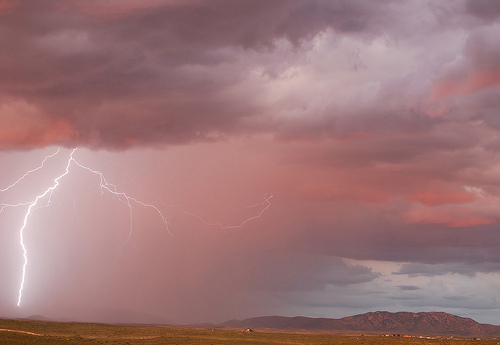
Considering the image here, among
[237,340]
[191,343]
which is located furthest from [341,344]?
[191,343]

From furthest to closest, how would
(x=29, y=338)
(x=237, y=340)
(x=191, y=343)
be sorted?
(x=237, y=340)
(x=191, y=343)
(x=29, y=338)

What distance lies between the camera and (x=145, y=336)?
131 meters

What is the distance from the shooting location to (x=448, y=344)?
395 feet

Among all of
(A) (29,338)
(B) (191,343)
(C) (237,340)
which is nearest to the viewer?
(A) (29,338)

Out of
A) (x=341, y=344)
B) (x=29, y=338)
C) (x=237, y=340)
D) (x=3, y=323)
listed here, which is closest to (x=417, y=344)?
(x=341, y=344)

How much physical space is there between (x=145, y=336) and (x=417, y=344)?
6336 centimetres

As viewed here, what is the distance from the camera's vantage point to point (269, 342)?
130 m

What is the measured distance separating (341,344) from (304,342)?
12.3 meters

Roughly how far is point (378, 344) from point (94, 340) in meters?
61.9

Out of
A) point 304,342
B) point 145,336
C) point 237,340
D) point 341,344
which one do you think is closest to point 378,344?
point 341,344

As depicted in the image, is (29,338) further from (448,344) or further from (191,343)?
(448,344)

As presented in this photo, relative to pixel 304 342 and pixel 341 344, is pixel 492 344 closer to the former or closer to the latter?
pixel 341 344

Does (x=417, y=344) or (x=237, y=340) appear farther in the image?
(x=237, y=340)

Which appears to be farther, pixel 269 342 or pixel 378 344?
pixel 269 342
